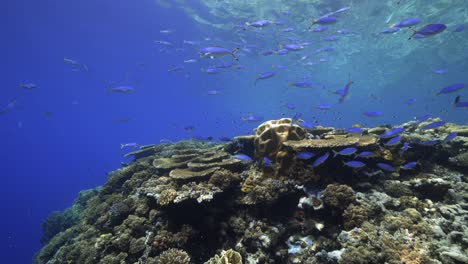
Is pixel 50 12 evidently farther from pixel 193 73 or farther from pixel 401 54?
pixel 401 54

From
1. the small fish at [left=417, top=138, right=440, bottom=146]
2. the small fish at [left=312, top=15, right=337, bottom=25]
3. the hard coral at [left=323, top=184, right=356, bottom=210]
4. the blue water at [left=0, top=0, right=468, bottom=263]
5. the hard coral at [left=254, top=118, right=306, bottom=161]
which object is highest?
the blue water at [left=0, top=0, right=468, bottom=263]

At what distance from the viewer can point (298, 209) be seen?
586cm

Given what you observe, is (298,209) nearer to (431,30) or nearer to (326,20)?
(431,30)

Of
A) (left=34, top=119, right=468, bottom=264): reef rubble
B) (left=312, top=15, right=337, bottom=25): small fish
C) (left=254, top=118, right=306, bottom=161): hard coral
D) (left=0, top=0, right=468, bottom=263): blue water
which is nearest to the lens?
(left=34, top=119, right=468, bottom=264): reef rubble

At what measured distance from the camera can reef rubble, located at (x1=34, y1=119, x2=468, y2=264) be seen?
15.5 ft

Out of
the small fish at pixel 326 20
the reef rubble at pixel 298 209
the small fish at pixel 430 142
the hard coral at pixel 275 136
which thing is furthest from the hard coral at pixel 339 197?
the small fish at pixel 326 20

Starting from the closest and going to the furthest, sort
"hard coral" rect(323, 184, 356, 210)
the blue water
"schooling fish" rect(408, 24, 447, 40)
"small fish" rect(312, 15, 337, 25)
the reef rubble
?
the reef rubble < "hard coral" rect(323, 184, 356, 210) < "schooling fish" rect(408, 24, 447, 40) < "small fish" rect(312, 15, 337, 25) < the blue water

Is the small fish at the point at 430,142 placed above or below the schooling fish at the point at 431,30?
below

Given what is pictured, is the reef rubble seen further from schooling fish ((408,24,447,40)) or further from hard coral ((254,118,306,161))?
schooling fish ((408,24,447,40))

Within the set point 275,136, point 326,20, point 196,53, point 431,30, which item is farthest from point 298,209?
point 196,53

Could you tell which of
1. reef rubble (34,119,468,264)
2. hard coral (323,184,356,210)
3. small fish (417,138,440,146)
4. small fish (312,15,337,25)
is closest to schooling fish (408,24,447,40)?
small fish (312,15,337,25)

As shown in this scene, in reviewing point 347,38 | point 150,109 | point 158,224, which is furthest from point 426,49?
point 150,109

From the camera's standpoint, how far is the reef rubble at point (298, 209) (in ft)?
15.5

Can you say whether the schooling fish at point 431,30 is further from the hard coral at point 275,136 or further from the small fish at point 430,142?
the hard coral at point 275,136
